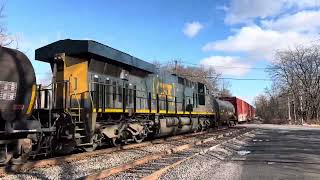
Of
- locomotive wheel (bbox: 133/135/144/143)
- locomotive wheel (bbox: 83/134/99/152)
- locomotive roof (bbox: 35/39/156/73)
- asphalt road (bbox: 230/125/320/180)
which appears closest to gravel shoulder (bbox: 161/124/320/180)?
asphalt road (bbox: 230/125/320/180)

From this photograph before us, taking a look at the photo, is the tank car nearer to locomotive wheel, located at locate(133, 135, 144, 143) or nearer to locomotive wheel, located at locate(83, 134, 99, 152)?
locomotive wheel, located at locate(83, 134, 99, 152)

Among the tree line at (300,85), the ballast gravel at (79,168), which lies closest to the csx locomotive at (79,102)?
the ballast gravel at (79,168)

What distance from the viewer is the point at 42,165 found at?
32.3 feet

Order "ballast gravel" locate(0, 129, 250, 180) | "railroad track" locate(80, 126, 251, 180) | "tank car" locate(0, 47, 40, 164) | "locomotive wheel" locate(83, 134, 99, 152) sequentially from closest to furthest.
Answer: "railroad track" locate(80, 126, 251, 180) → "ballast gravel" locate(0, 129, 250, 180) → "tank car" locate(0, 47, 40, 164) → "locomotive wheel" locate(83, 134, 99, 152)

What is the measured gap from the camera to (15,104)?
9.45m

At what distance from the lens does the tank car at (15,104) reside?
9.15 meters

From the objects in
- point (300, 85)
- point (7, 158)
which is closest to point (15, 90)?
point (7, 158)

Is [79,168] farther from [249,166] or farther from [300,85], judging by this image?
[300,85]

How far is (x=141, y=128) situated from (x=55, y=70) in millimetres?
4982

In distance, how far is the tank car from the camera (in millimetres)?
9148

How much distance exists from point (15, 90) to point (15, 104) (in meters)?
0.33

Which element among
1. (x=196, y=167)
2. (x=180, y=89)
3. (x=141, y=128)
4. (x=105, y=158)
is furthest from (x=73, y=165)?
(x=180, y=89)

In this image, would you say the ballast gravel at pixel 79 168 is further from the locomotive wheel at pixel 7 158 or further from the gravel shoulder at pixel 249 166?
the gravel shoulder at pixel 249 166

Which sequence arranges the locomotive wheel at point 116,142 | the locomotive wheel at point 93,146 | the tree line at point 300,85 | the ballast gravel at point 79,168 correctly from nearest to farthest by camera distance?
1. the ballast gravel at point 79,168
2. the locomotive wheel at point 93,146
3. the locomotive wheel at point 116,142
4. the tree line at point 300,85
